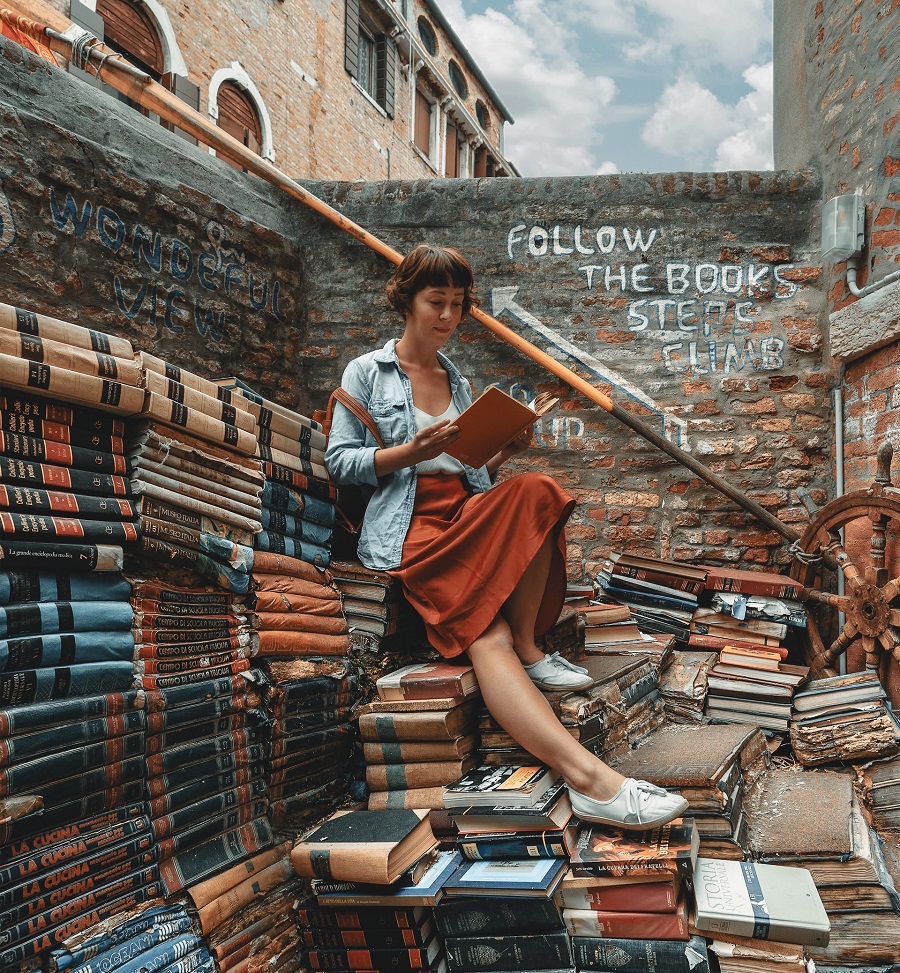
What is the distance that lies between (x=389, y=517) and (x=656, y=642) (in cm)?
140

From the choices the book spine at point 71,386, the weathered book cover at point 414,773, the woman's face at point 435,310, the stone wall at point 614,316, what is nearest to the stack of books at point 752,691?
the stone wall at point 614,316

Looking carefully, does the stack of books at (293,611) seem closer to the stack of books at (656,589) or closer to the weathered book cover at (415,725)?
the weathered book cover at (415,725)

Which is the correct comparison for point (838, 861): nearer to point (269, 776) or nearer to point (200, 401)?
point (269, 776)

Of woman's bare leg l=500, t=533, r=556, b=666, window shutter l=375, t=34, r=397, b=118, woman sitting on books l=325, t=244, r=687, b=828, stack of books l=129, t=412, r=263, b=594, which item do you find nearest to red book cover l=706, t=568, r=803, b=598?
woman sitting on books l=325, t=244, r=687, b=828

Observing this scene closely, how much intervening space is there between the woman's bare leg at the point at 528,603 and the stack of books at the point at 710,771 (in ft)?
1.46

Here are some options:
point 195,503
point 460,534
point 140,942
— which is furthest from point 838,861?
point 195,503

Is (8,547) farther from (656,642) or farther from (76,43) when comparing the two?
(76,43)

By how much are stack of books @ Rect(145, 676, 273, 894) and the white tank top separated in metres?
0.93

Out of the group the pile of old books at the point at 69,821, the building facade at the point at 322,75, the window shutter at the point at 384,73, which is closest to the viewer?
the pile of old books at the point at 69,821

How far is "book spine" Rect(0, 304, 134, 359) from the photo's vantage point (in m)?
1.81

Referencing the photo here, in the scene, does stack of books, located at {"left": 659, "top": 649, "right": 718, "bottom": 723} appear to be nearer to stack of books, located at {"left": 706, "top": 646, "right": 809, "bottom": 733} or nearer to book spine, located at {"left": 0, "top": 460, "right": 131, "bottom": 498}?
stack of books, located at {"left": 706, "top": 646, "right": 809, "bottom": 733}

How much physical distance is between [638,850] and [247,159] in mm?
3454

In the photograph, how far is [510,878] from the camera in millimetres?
1919

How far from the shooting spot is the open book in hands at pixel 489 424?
91.5 inches
